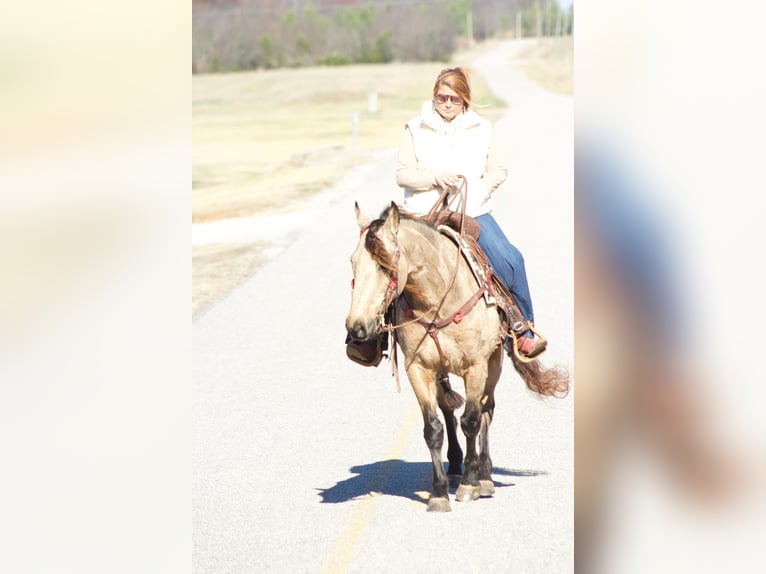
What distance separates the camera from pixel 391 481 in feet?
29.8

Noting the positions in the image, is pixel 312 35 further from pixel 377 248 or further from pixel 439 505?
pixel 377 248

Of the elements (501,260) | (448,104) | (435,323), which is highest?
(448,104)

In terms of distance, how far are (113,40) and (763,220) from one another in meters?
1.42

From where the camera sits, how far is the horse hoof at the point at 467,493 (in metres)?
8.38

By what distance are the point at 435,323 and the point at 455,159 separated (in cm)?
102

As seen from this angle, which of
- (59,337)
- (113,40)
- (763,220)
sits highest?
(113,40)

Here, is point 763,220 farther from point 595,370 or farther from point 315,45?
point 315,45

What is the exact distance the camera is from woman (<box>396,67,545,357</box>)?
780 cm

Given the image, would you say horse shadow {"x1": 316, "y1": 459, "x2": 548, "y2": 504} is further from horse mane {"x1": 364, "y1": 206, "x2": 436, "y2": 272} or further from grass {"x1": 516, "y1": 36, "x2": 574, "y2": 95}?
grass {"x1": 516, "y1": 36, "x2": 574, "y2": 95}

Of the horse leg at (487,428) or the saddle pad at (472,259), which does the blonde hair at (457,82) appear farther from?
the horse leg at (487,428)

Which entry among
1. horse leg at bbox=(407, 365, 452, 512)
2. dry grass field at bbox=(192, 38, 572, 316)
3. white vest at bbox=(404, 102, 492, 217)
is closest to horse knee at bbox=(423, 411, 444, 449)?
horse leg at bbox=(407, 365, 452, 512)

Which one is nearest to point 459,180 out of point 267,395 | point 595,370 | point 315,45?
point 267,395

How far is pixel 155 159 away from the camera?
110 inches

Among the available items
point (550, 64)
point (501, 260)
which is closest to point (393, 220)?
point (501, 260)
